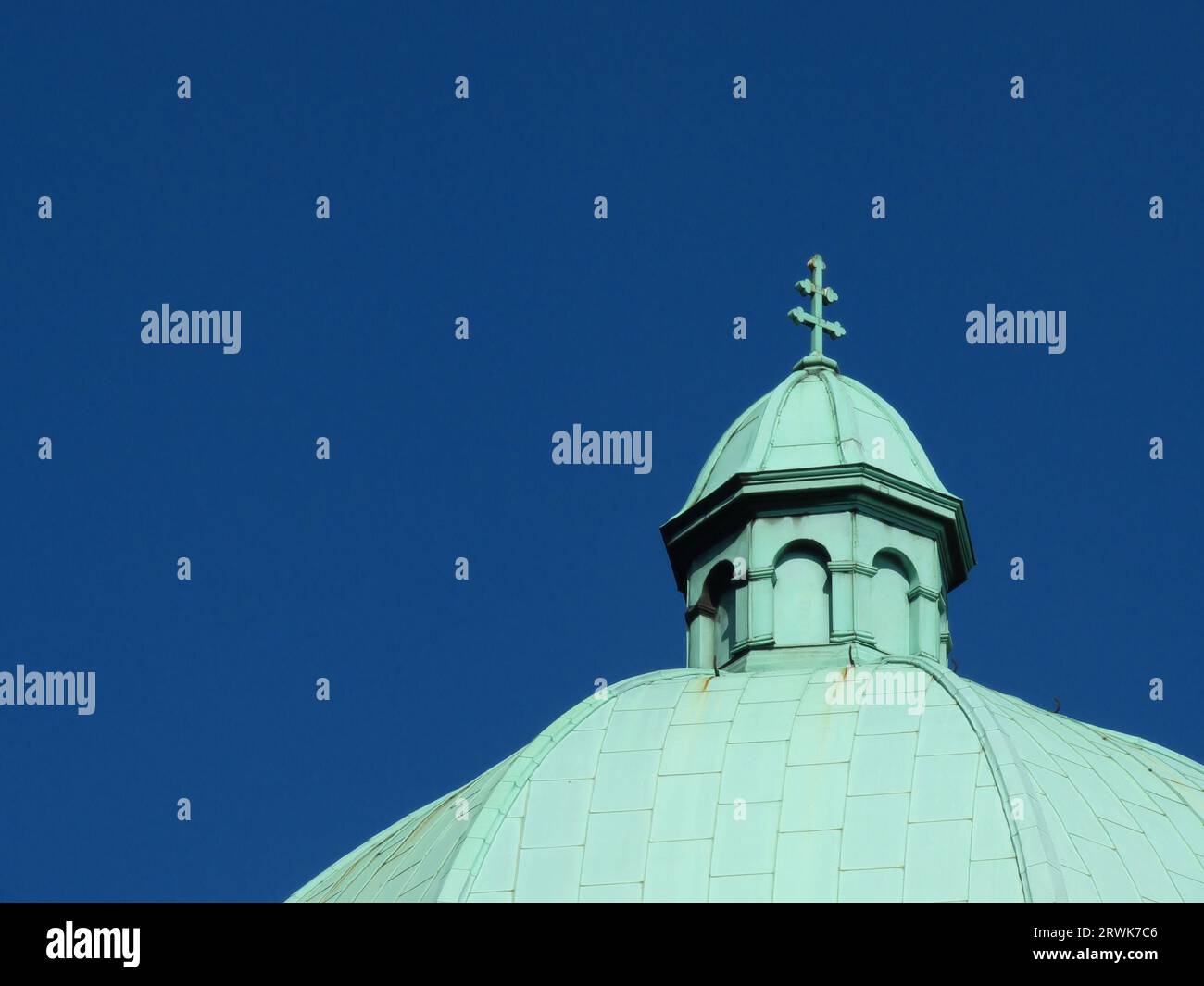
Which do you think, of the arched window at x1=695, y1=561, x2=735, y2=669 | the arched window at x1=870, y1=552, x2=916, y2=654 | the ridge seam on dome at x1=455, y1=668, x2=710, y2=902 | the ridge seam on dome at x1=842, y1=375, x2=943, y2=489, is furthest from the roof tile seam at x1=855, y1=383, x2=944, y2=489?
the ridge seam on dome at x1=455, y1=668, x2=710, y2=902

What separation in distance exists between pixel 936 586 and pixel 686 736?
7672mm

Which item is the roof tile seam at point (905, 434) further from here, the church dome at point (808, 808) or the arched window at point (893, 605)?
the church dome at point (808, 808)

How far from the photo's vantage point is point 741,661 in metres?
59.3

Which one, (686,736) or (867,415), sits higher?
(867,415)

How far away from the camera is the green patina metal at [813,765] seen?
51656 mm

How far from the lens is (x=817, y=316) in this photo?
6366 centimetres

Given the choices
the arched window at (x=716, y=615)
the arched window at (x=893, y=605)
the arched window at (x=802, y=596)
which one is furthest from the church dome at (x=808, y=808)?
the arched window at (x=716, y=615)

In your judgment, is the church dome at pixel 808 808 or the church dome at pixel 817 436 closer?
the church dome at pixel 808 808

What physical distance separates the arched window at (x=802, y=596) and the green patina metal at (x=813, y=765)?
4 cm

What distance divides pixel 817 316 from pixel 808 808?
13.1 metres

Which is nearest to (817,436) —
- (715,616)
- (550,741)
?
(715,616)

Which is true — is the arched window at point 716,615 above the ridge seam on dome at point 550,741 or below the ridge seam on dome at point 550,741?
above
